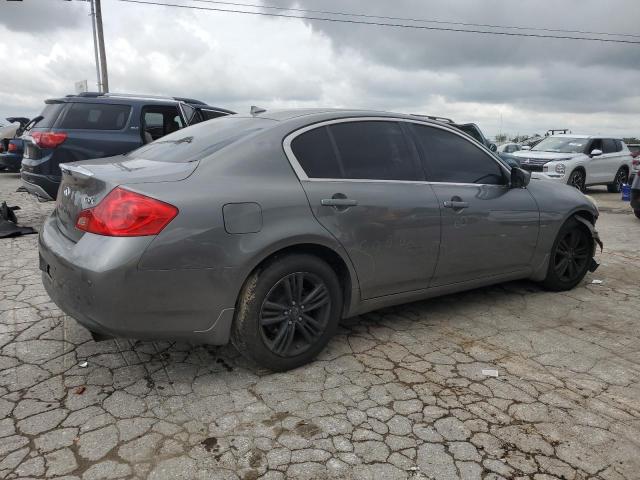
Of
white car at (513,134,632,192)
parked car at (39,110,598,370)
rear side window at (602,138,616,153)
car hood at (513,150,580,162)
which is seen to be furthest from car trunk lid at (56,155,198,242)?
rear side window at (602,138,616,153)

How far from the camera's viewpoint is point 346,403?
2.88 meters

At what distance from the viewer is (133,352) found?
3.42 m

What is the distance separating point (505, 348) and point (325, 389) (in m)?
1.40

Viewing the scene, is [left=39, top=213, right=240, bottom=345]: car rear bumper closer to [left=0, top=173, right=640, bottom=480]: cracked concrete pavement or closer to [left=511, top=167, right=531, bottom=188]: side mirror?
[left=0, top=173, right=640, bottom=480]: cracked concrete pavement

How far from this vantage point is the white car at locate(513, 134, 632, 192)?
1318cm

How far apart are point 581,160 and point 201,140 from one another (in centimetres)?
1264

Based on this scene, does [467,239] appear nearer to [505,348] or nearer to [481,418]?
[505,348]

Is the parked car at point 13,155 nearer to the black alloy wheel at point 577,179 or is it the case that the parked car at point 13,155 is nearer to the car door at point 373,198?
the car door at point 373,198

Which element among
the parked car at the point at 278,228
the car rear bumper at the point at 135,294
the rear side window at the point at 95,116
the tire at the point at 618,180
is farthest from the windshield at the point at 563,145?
the car rear bumper at the point at 135,294

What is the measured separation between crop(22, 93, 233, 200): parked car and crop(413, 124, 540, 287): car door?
17.1 ft

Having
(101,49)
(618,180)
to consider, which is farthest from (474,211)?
(101,49)

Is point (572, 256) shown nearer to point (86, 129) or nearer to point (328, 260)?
point (328, 260)

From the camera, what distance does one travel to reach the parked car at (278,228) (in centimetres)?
270

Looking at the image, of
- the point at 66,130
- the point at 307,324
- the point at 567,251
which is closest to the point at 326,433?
the point at 307,324
